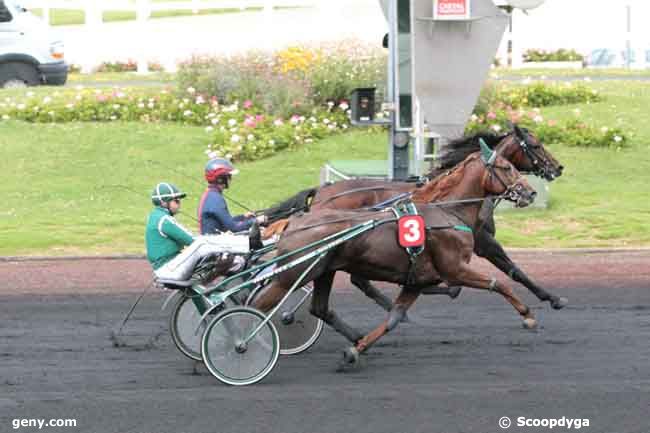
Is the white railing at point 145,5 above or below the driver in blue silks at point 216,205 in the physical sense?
above

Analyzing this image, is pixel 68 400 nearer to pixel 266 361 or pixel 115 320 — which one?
pixel 266 361

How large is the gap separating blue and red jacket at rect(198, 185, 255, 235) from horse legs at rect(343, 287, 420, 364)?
1365 mm

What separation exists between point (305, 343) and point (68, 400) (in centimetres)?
212

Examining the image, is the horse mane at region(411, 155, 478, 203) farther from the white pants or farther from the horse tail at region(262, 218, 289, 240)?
the white pants

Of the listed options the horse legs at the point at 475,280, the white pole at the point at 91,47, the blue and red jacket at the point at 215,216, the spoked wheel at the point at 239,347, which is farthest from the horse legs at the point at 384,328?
the white pole at the point at 91,47

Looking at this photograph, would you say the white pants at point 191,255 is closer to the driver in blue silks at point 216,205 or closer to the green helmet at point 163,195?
the green helmet at point 163,195

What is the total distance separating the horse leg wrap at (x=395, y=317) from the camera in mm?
8680

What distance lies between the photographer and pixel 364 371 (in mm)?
Answer: 8703

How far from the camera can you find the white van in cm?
2119

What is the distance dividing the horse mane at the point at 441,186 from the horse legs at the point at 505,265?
1022 millimetres

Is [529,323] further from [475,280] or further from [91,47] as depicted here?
[91,47]

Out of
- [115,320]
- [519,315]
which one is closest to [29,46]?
[115,320]

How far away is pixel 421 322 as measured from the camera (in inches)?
409

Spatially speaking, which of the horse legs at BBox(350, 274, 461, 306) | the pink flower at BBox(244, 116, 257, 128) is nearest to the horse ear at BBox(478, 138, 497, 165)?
the horse legs at BBox(350, 274, 461, 306)
